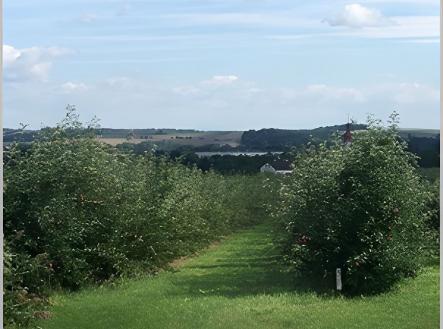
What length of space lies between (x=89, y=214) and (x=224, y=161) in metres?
0.82

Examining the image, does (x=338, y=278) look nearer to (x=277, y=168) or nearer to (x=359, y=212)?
(x=359, y=212)

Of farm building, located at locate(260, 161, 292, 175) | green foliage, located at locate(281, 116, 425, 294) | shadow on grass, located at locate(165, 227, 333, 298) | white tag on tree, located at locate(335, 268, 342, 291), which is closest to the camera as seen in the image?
shadow on grass, located at locate(165, 227, 333, 298)

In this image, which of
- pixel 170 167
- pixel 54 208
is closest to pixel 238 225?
pixel 170 167

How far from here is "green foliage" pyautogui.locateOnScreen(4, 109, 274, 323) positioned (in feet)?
12.4

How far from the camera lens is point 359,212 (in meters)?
4.05

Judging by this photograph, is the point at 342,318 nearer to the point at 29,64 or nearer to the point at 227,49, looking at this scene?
the point at 227,49

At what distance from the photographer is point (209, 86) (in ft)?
10.9

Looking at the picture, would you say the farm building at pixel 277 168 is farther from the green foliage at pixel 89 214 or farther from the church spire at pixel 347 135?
the church spire at pixel 347 135

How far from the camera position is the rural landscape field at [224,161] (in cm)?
317

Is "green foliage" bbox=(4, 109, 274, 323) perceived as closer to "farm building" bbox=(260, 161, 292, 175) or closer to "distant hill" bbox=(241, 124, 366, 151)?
"farm building" bbox=(260, 161, 292, 175)

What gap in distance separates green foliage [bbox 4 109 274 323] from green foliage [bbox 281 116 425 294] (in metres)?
0.34

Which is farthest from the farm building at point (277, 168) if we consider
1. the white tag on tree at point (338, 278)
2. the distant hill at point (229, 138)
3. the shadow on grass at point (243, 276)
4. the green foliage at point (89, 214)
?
→ the white tag on tree at point (338, 278)

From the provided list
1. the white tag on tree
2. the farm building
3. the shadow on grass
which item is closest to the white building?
the farm building

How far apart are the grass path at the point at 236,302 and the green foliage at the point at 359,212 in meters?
0.17
